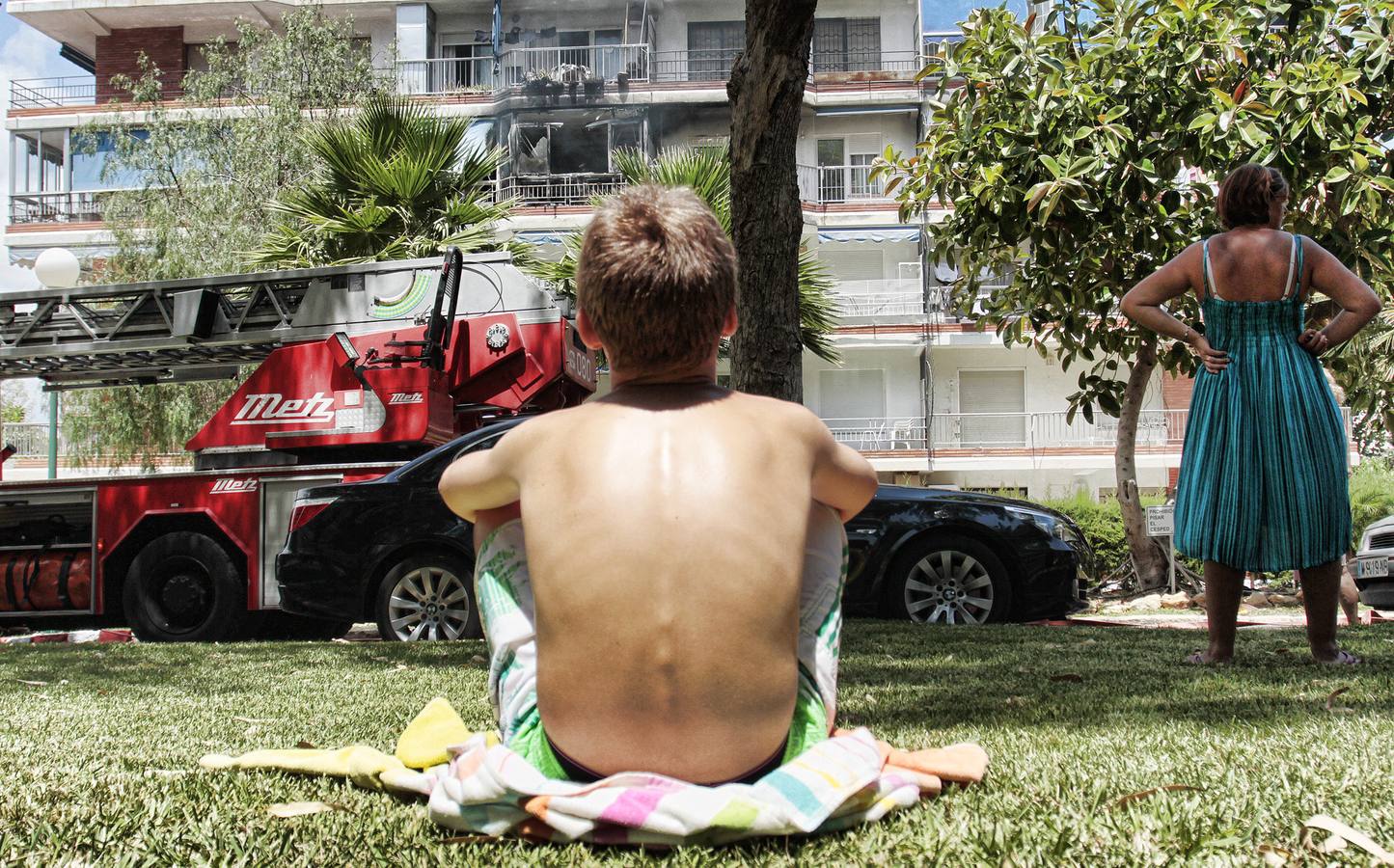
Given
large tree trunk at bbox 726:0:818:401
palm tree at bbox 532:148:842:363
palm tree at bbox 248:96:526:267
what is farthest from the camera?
palm tree at bbox 532:148:842:363

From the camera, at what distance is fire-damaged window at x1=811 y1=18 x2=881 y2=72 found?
109 ft

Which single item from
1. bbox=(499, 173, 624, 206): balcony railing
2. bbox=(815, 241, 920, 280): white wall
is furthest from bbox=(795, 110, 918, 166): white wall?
bbox=(499, 173, 624, 206): balcony railing

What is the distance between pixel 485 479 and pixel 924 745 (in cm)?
153

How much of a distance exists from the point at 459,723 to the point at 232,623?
7.48 meters

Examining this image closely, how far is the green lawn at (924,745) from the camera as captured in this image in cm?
194

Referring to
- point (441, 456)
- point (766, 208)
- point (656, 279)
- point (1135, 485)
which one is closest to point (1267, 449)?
point (766, 208)

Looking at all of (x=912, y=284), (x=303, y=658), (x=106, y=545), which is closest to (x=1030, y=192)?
(x=303, y=658)

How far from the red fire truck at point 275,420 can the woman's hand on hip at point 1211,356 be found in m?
5.82

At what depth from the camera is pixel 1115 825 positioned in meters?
2.01

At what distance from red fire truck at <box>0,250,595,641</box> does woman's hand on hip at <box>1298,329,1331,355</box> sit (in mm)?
6088

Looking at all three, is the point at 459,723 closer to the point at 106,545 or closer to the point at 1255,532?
the point at 1255,532

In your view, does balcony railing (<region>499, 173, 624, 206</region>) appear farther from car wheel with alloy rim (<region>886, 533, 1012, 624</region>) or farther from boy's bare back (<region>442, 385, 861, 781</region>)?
boy's bare back (<region>442, 385, 861, 781</region>)

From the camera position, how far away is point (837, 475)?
217cm

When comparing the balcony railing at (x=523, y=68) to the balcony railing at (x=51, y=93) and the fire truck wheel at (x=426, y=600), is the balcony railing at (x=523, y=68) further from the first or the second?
the fire truck wheel at (x=426, y=600)
